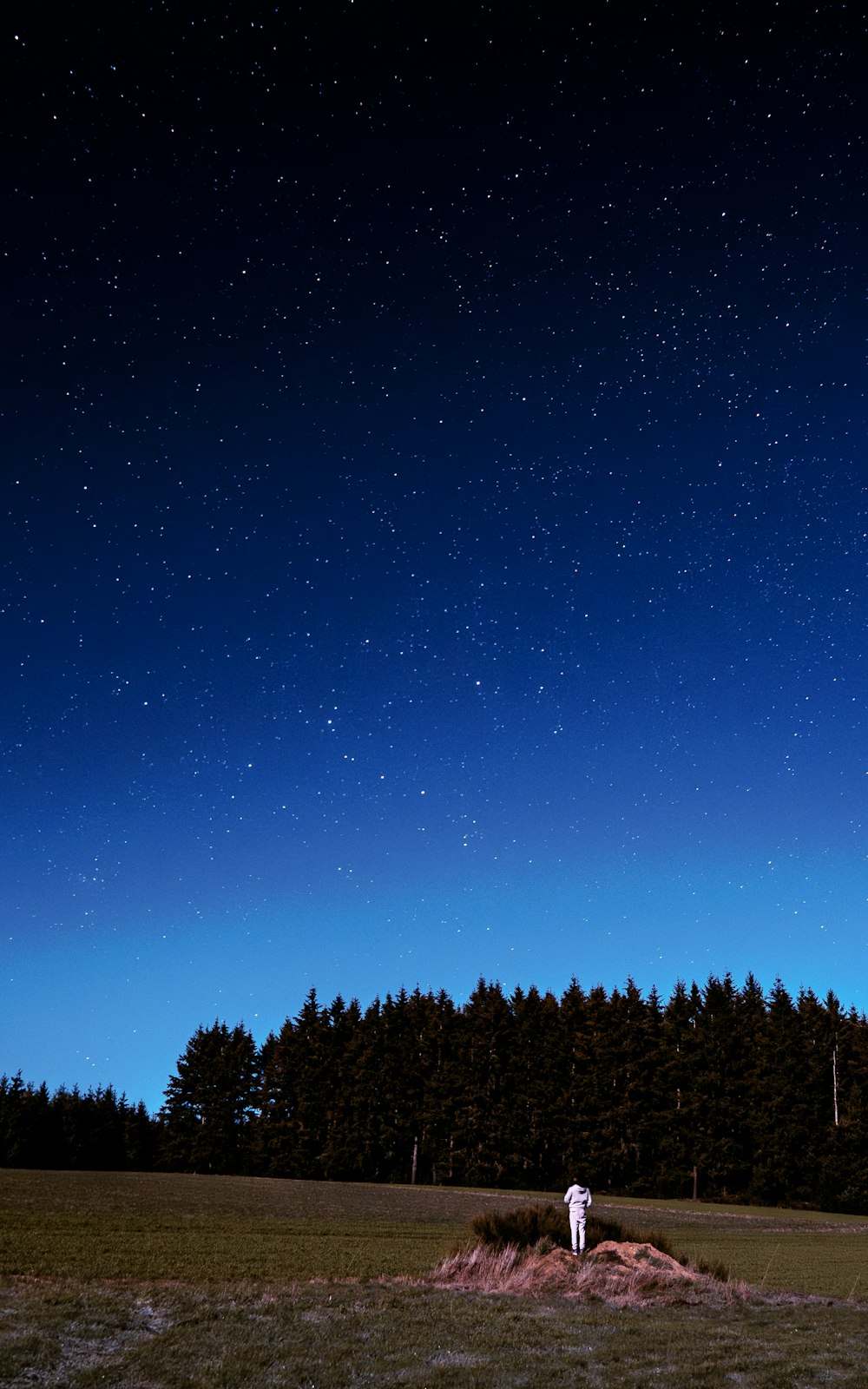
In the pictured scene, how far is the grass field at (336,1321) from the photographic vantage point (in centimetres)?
1191

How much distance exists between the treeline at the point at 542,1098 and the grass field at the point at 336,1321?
41.3 m

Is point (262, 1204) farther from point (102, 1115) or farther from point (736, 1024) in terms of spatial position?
point (102, 1115)

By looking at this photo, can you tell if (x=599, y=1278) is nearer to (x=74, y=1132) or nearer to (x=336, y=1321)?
(x=336, y=1321)

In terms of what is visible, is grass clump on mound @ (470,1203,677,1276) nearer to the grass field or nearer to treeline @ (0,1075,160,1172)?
the grass field

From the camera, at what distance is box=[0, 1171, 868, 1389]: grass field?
1191 cm

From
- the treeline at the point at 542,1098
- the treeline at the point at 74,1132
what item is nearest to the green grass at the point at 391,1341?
the treeline at the point at 542,1098

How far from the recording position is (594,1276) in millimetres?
19844

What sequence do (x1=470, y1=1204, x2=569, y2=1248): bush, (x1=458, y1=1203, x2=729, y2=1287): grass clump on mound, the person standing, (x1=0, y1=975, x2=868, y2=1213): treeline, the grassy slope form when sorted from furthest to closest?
(x1=0, y1=975, x2=868, y2=1213): treeline
(x1=470, y1=1204, x2=569, y2=1248): bush
the person standing
the grassy slope
(x1=458, y1=1203, x2=729, y2=1287): grass clump on mound

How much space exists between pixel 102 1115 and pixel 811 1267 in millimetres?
77483

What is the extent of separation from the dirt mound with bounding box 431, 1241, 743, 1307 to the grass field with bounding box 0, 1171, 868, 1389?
0.70 m

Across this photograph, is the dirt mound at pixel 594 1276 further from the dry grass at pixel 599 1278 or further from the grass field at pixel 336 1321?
the grass field at pixel 336 1321

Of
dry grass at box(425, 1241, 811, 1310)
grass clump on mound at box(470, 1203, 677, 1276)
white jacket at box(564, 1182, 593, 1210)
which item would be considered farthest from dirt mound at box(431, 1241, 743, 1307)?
white jacket at box(564, 1182, 593, 1210)

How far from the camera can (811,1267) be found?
27.0 meters

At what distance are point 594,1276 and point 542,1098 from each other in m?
61.6
